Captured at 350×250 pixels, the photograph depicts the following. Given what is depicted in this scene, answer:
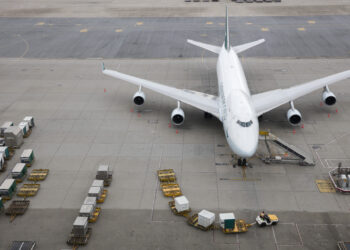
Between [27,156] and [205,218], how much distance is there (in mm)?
15761

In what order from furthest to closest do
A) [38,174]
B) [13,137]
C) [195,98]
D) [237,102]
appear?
[195,98], [13,137], [237,102], [38,174]

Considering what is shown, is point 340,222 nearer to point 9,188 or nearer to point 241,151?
point 241,151

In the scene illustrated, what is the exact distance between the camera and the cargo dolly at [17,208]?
2494cm

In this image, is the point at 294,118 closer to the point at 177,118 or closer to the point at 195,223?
the point at 177,118

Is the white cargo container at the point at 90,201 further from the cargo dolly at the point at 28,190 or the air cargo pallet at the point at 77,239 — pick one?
the cargo dolly at the point at 28,190

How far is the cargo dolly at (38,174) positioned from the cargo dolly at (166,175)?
8830 millimetres

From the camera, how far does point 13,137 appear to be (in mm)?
32156

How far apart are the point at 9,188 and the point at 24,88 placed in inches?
867

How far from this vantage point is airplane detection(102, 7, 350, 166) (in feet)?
89.0

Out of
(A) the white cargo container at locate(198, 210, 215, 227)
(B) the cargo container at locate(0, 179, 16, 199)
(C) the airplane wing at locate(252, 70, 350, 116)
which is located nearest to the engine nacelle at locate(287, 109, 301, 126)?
(C) the airplane wing at locate(252, 70, 350, 116)

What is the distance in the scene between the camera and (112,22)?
71.6 meters

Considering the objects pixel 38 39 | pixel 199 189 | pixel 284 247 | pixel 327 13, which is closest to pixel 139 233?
pixel 199 189

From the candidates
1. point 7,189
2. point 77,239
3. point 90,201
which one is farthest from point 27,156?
point 77,239

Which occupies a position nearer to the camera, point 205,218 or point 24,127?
point 205,218
